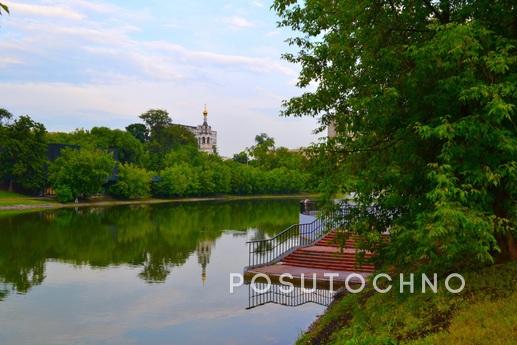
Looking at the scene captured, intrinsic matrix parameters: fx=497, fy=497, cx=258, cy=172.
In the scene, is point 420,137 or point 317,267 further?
point 317,267

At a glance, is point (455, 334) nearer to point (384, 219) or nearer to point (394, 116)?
point (384, 219)

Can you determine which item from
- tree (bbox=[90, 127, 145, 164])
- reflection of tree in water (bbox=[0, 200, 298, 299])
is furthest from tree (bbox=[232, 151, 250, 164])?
reflection of tree in water (bbox=[0, 200, 298, 299])

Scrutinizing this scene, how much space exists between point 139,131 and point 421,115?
121 meters

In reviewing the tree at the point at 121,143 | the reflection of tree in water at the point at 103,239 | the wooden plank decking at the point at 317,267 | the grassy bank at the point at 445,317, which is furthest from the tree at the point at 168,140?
the grassy bank at the point at 445,317

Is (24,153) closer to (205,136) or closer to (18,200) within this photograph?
(18,200)

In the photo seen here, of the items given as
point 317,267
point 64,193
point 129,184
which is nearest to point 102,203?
point 64,193

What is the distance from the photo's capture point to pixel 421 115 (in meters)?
9.30

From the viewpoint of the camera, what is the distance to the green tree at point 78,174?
6588cm

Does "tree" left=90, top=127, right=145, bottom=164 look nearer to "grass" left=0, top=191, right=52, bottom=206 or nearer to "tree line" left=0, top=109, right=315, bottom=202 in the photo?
"tree line" left=0, top=109, right=315, bottom=202

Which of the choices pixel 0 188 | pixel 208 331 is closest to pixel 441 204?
pixel 208 331

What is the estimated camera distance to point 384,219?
1075 centimetres

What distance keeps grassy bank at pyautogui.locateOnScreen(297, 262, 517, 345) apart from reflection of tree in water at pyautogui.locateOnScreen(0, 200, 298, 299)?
1295 centimetres

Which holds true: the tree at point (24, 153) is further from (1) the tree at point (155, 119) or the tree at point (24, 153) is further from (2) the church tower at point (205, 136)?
(2) the church tower at point (205, 136)

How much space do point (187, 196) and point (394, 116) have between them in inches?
3343
